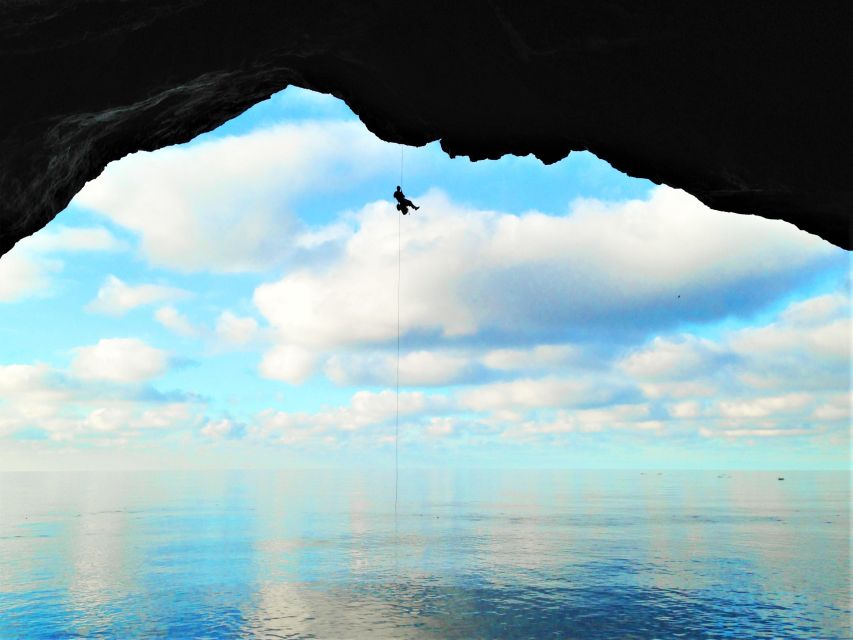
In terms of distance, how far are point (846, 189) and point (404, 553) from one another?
152ft

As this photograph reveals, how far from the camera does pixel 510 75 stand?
32.2ft

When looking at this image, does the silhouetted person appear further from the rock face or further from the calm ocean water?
the calm ocean water

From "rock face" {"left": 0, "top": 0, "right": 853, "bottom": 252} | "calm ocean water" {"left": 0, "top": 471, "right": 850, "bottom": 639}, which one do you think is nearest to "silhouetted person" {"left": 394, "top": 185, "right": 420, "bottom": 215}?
"rock face" {"left": 0, "top": 0, "right": 853, "bottom": 252}

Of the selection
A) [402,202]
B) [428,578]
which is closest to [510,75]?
[402,202]

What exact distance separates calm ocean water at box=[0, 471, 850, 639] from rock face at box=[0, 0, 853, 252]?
2441 cm

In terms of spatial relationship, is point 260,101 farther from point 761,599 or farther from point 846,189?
point 761,599

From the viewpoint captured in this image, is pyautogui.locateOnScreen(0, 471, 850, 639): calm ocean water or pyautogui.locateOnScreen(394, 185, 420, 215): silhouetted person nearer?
pyautogui.locateOnScreen(394, 185, 420, 215): silhouetted person

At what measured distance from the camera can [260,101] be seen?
13086mm

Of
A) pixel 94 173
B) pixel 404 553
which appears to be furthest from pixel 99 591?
pixel 94 173

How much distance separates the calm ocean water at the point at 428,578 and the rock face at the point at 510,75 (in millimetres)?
24408

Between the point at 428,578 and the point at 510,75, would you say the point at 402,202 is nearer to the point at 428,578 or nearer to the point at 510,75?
the point at 510,75

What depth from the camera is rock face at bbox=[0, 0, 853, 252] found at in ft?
27.9

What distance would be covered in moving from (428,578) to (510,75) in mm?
36686

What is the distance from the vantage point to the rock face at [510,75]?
8516 millimetres
